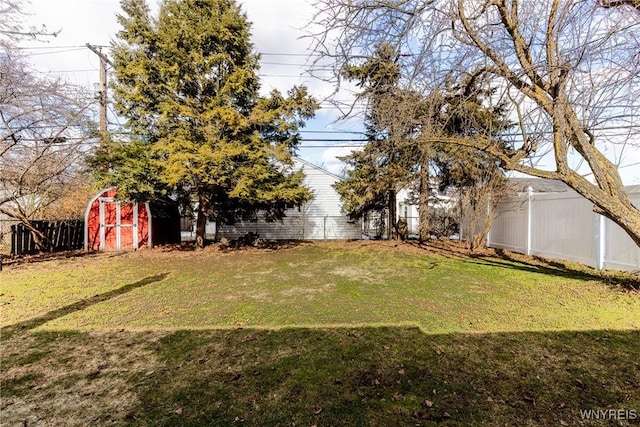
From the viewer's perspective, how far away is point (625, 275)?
6398 mm

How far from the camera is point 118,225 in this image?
11.8 meters

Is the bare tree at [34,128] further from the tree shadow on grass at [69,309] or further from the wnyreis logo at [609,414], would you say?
the wnyreis logo at [609,414]

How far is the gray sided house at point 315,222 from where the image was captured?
58.0ft

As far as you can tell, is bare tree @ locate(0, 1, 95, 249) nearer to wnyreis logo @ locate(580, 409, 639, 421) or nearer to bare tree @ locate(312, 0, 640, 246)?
bare tree @ locate(312, 0, 640, 246)

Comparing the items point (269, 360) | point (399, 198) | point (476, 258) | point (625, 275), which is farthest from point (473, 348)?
point (399, 198)

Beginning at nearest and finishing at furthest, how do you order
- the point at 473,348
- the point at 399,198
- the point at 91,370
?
the point at 91,370 → the point at 473,348 → the point at 399,198

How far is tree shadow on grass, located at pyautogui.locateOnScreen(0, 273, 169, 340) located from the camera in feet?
13.1

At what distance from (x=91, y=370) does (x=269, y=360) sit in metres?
1.58

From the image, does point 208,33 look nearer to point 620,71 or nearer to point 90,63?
point 90,63

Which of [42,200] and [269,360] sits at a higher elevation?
[42,200]

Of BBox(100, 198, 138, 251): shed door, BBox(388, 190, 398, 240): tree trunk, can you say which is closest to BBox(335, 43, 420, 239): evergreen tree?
BBox(388, 190, 398, 240): tree trunk

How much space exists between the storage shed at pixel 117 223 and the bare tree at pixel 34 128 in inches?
48.5

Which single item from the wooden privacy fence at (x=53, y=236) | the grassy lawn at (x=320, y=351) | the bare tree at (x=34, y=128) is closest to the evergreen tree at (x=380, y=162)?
the grassy lawn at (x=320, y=351)

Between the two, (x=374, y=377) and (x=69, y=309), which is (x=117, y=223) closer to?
(x=69, y=309)
